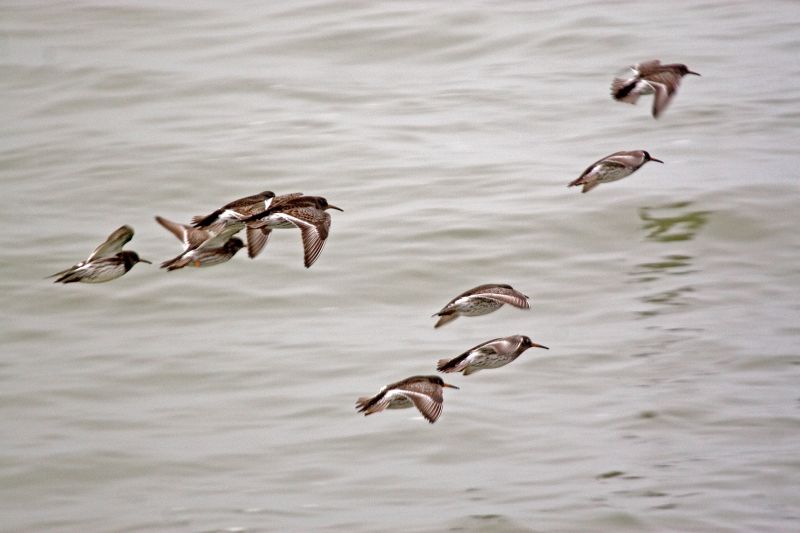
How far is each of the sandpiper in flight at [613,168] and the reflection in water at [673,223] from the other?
10.4ft

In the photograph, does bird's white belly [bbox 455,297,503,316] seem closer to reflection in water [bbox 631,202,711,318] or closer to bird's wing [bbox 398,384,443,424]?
bird's wing [bbox 398,384,443,424]

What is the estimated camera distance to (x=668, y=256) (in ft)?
42.4

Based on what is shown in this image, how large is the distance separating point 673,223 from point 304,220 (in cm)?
657

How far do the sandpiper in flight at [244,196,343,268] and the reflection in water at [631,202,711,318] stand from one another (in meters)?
4.56

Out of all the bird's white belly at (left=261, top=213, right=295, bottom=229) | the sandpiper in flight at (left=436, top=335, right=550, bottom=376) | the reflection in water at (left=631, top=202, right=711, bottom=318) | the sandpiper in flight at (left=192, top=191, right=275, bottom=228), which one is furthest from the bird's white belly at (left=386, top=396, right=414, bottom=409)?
the reflection in water at (left=631, top=202, right=711, bottom=318)

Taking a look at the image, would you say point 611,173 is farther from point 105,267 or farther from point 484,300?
point 105,267

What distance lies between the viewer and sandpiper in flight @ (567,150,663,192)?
1011 centimetres

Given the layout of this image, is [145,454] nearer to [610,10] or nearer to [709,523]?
[709,523]

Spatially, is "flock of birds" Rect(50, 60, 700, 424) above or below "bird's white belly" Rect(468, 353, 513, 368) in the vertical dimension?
above

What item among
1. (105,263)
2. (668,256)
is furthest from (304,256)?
(668,256)

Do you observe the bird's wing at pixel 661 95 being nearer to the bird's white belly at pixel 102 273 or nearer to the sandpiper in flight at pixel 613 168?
the sandpiper in flight at pixel 613 168

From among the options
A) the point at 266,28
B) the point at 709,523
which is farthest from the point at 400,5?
the point at 709,523

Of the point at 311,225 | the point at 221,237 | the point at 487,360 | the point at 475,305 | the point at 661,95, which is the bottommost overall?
the point at 487,360

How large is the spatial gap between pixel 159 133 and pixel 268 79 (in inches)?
90.4
